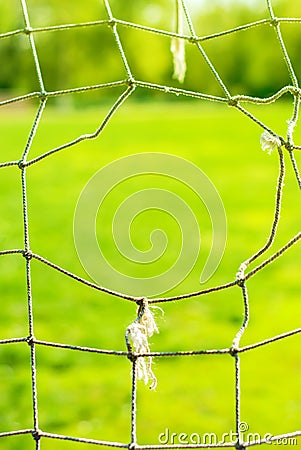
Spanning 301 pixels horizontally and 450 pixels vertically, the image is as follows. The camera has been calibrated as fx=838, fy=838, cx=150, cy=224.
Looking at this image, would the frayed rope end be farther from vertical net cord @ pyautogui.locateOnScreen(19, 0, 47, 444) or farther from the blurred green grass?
the blurred green grass

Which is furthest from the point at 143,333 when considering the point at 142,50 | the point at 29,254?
the point at 142,50

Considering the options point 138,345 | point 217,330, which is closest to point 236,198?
point 217,330

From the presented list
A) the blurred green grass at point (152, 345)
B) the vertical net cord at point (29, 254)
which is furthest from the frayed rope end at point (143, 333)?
the blurred green grass at point (152, 345)

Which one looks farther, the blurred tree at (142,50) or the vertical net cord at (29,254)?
the blurred tree at (142,50)

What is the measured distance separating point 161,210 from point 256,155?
302 centimetres

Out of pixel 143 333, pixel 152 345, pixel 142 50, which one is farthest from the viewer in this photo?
pixel 142 50

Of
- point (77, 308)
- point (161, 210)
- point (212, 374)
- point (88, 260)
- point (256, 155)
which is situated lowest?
point (212, 374)

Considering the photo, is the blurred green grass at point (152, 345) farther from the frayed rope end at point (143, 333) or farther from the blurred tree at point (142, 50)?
the blurred tree at point (142, 50)

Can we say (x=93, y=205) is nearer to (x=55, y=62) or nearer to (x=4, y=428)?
(x=4, y=428)

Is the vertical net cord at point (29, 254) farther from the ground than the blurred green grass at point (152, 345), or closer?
closer

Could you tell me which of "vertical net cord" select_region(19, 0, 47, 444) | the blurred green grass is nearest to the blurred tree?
the blurred green grass

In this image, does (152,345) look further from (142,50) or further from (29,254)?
(142,50)

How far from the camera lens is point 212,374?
2232 millimetres

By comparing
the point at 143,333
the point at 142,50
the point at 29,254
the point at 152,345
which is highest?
the point at 142,50
